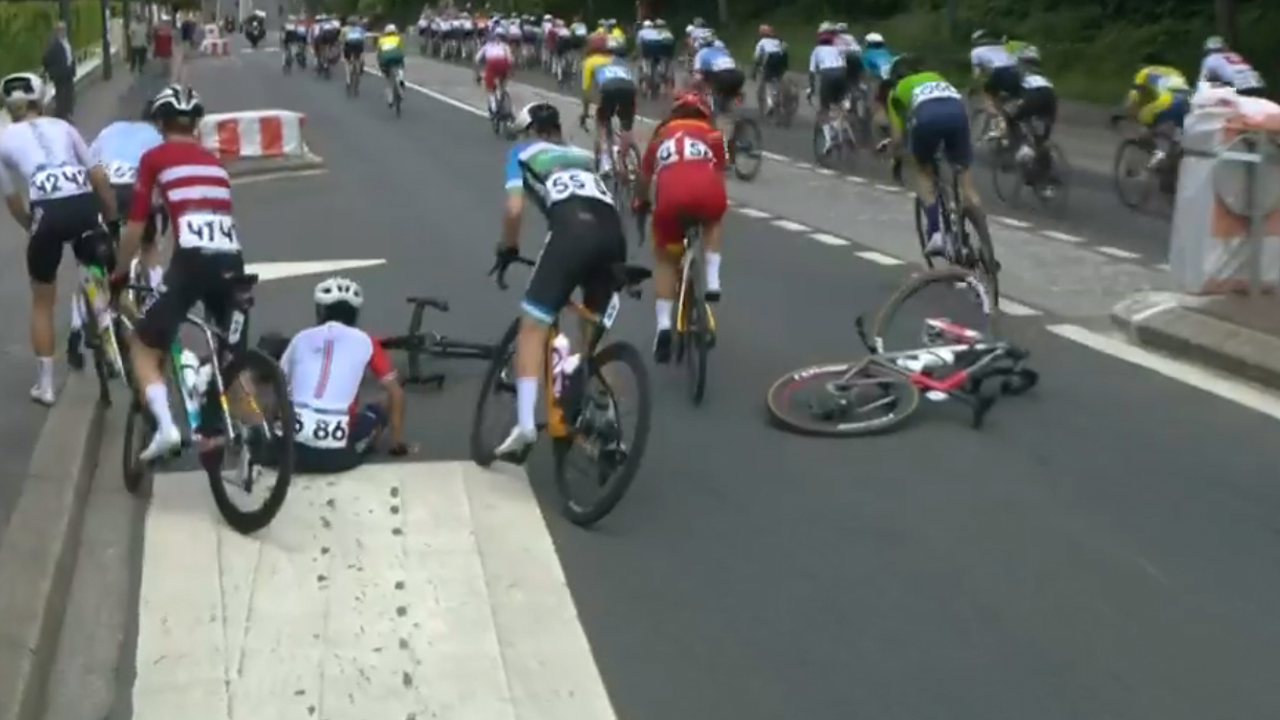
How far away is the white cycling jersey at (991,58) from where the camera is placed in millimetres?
20766

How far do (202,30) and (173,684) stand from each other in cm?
8591

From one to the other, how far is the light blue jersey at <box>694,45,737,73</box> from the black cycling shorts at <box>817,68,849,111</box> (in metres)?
1.35

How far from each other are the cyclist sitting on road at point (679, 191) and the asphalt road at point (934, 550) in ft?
1.83

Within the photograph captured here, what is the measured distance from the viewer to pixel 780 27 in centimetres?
6209

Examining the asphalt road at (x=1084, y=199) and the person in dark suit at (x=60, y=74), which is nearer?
the asphalt road at (x=1084, y=199)

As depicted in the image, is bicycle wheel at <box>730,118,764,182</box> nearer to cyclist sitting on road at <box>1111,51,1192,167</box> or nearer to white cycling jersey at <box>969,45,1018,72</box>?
white cycling jersey at <box>969,45,1018,72</box>

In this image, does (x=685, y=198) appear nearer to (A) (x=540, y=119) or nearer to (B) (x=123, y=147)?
(A) (x=540, y=119)

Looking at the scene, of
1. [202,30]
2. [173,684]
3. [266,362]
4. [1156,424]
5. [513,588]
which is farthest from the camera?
[202,30]

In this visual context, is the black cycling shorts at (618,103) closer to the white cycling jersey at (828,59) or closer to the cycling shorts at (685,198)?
the white cycling jersey at (828,59)

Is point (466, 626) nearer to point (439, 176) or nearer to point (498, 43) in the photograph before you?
point (439, 176)

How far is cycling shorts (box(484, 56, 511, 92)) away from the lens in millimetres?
31234

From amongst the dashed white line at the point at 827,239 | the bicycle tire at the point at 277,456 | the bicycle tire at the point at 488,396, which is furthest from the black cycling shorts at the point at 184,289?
the dashed white line at the point at 827,239

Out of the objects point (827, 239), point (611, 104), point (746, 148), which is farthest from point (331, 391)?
point (746, 148)

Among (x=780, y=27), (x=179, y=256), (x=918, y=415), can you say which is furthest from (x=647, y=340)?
(x=780, y=27)
